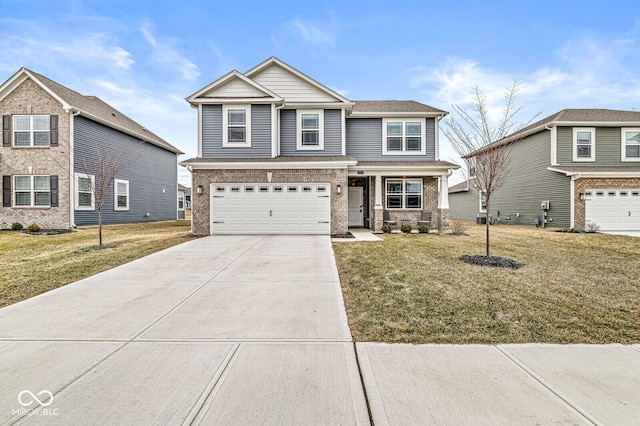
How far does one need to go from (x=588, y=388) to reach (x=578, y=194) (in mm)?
17356

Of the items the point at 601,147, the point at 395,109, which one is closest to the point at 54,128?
the point at 395,109

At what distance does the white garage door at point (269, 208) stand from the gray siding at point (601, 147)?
552 inches

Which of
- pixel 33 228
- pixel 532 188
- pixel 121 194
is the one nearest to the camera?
pixel 33 228

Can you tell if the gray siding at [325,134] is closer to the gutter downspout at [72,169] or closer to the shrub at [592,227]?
the gutter downspout at [72,169]

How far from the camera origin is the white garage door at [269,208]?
1282cm

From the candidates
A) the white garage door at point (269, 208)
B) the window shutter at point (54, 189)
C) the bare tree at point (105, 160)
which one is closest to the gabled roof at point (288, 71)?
the white garage door at point (269, 208)

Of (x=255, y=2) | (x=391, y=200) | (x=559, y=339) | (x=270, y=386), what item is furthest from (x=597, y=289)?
(x=255, y=2)

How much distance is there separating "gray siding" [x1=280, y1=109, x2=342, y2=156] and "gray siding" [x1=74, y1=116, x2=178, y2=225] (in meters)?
9.70

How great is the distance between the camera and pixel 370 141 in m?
15.4

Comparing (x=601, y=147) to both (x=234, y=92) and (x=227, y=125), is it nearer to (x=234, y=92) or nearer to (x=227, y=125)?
(x=234, y=92)

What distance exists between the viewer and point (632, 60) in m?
18.0

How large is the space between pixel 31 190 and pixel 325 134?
15.0 m

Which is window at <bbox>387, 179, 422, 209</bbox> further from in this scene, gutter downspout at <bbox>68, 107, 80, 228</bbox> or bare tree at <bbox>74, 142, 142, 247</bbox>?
gutter downspout at <bbox>68, 107, 80, 228</bbox>

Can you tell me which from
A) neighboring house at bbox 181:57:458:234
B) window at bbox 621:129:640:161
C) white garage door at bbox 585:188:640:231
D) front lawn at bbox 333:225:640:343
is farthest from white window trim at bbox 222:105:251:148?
window at bbox 621:129:640:161
